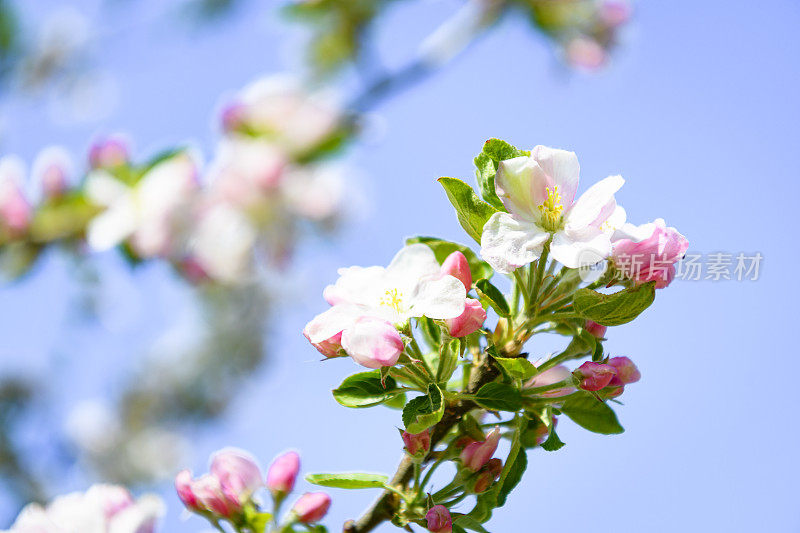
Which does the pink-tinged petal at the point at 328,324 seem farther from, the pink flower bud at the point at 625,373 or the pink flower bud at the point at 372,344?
the pink flower bud at the point at 625,373

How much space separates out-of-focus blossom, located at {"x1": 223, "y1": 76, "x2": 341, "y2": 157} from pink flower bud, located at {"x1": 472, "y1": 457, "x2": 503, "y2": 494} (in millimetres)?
1266

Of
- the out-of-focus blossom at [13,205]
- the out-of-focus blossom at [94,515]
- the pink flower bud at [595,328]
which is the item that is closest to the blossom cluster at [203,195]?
the out-of-focus blossom at [13,205]

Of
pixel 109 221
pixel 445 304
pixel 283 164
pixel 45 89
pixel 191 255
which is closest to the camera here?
pixel 445 304

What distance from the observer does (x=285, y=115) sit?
202 centimetres

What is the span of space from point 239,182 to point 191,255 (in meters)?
0.30

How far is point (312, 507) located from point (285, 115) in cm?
147

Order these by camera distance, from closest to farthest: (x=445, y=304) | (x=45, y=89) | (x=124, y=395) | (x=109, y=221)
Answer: (x=445, y=304) → (x=109, y=221) → (x=45, y=89) → (x=124, y=395)

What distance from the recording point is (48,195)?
1873 mm

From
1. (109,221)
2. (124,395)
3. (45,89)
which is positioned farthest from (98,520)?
(124,395)

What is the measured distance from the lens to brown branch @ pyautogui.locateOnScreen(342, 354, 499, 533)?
0.69 m

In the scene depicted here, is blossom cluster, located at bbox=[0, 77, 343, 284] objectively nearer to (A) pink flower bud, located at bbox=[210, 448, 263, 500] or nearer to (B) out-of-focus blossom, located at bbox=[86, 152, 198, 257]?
(B) out-of-focus blossom, located at bbox=[86, 152, 198, 257]

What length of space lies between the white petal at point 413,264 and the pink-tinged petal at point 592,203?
5.8 inches

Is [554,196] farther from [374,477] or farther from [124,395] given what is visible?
[124,395]

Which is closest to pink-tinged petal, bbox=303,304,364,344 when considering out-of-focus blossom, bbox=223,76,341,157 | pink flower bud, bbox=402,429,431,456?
pink flower bud, bbox=402,429,431,456
